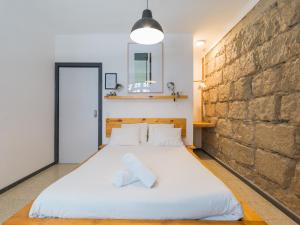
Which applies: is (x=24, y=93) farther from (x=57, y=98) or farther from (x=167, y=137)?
(x=167, y=137)

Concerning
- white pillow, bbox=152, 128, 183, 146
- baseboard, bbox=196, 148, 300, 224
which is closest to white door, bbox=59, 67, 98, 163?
white pillow, bbox=152, 128, 183, 146

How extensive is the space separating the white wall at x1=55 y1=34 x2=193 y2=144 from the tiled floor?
976 millimetres

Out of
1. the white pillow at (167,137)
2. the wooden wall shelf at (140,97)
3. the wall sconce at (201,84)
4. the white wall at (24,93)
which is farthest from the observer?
the wall sconce at (201,84)

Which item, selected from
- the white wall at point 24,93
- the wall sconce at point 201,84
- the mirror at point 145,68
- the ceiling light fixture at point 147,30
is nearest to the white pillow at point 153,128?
the mirror at point 145,68

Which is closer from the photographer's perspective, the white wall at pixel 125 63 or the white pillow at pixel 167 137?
the white pillow at pixel 167 137

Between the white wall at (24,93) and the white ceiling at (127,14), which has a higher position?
the white ceiling at (127,14)

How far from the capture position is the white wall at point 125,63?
3.58 m

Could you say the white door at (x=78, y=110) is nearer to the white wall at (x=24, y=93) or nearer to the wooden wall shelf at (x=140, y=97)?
the white wall at (x=24, y=93)

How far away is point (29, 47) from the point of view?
2.92 metres

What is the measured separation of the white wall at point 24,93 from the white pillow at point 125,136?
123 centimetres

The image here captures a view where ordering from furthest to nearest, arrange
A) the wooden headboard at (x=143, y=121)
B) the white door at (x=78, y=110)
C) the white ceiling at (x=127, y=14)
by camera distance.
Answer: the white door at (x=78, y=110), the wooden headboard at (x=143, y=121), the white ceiling at (x=127, y=14)

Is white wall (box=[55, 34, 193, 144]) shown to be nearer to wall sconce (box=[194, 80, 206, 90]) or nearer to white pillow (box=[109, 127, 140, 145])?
white pillow (box=[109, 127, 140, 145])

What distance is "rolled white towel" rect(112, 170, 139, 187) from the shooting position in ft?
4.71

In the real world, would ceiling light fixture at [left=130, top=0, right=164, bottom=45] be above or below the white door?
above
